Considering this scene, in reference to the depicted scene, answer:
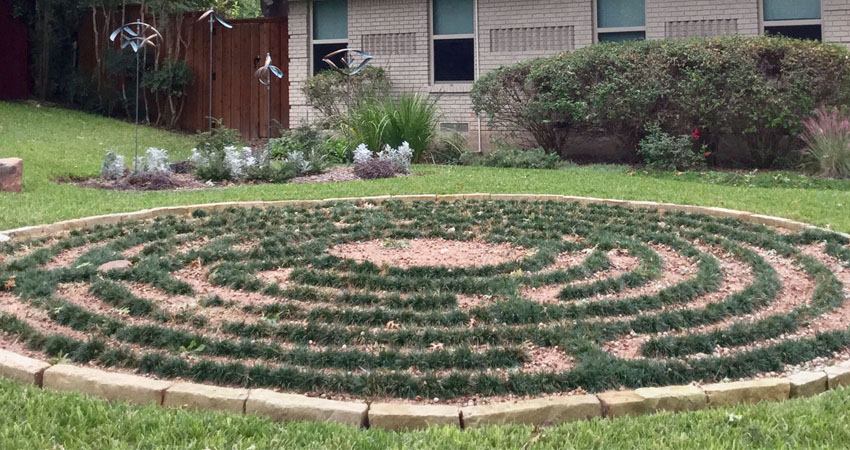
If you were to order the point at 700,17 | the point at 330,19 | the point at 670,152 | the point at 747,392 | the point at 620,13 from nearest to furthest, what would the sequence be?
the point at 747,392 < the point at 670,152 < the point at 700,17 < the point at 620,13 < the point at 330,19

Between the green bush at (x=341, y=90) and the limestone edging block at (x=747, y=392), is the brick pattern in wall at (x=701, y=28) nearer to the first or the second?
the green bush at (x=341, y=90)

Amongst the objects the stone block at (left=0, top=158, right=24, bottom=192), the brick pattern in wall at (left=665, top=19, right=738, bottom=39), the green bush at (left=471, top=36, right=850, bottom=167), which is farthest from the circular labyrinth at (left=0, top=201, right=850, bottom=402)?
the brick pattern in wall at (left=665, top=19, right=738, bottom=39)

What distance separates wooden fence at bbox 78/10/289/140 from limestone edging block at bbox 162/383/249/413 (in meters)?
13.1

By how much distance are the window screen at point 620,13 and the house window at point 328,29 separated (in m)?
4.76

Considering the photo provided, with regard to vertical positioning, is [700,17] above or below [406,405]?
above

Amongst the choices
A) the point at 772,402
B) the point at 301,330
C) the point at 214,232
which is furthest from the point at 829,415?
the point at 214,232

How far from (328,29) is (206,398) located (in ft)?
42.1

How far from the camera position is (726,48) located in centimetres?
1077

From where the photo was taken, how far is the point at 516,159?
11586 mm

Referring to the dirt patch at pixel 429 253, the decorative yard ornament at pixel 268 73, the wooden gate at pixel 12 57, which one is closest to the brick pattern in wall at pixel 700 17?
the decorative yard ornament at pixel 268 73

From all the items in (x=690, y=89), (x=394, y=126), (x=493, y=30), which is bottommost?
(x=394, y=126)

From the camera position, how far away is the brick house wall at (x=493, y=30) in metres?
12.5

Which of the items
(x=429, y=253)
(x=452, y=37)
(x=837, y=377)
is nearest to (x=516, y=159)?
(x=452, y=37)

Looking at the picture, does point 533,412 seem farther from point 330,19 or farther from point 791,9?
point 330,19
